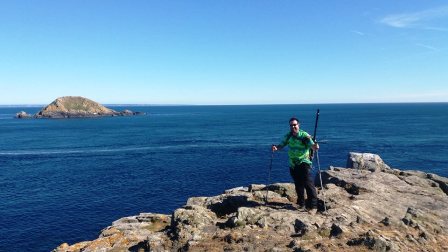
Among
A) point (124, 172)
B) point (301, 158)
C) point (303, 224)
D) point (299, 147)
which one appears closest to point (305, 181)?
point (301, 158)

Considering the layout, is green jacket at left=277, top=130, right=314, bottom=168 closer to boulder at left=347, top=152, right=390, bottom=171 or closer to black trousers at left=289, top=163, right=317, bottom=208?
black trousers at left=289, top=163, right=317, bottom=208

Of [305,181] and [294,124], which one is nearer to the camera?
[294,124]

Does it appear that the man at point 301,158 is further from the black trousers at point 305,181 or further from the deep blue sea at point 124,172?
the deep blue sea at point 124,172

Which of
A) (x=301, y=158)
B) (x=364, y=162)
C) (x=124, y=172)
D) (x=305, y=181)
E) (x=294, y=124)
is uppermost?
(x=294, y=124)

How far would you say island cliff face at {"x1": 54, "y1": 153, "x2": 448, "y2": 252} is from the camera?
14.7m

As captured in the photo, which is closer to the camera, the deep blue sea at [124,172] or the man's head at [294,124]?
the man's head at [294,124]

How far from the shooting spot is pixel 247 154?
3376 inches

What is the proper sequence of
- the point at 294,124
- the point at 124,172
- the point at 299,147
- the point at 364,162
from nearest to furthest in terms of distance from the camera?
the point at 294,124 → the point at 299,147 → the point at 364,162 → the point at 124,172

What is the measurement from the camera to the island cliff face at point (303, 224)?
48.1 ft

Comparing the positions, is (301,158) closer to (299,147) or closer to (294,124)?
(299,147)

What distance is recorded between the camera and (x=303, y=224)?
16.0 meters

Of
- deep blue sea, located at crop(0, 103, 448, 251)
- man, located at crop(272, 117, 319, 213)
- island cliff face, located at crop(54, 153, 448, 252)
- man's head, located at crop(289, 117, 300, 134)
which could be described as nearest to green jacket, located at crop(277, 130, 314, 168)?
man, located at crop(272, 117, 319, 213)

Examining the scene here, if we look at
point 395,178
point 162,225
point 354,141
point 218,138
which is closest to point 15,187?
point 162,225

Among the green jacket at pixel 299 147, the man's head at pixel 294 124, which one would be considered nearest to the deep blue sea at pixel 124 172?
the green jacket at pixel 299 147
